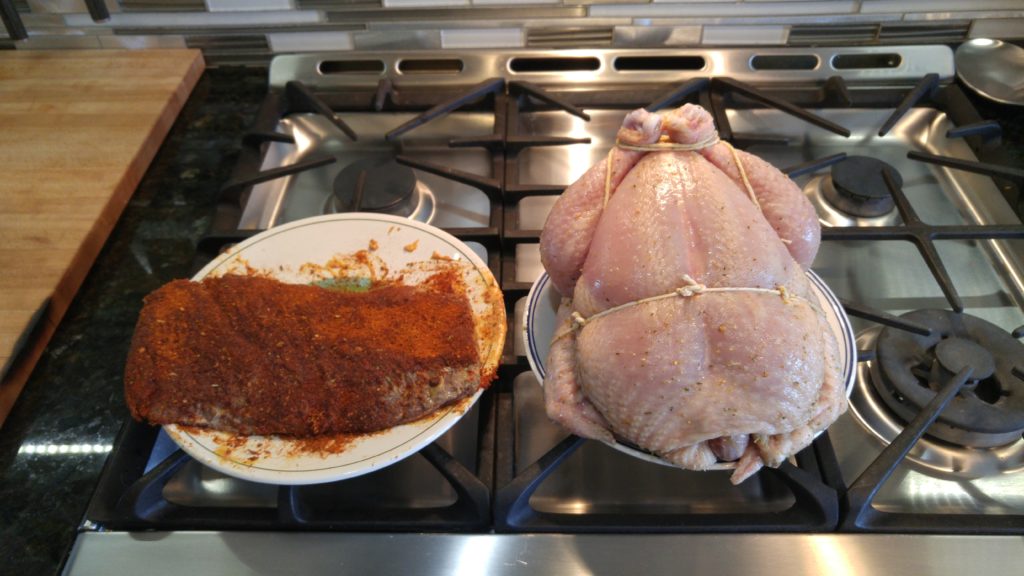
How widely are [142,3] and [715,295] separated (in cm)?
127

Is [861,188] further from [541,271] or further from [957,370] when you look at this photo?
[541,271]

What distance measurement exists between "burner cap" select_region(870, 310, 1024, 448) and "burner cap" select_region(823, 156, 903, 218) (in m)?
0.24

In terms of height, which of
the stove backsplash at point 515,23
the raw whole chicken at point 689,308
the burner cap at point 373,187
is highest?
the stove backsplash at point 515,23

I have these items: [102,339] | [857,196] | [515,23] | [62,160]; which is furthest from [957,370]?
[62,160]

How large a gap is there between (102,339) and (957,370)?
120 cm

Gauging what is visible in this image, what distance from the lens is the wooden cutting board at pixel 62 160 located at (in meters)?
0.92

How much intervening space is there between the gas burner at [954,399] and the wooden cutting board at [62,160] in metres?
A: 1.17

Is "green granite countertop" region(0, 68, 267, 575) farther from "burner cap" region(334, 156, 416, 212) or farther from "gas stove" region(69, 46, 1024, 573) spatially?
"burner cap" region(334, 156, 416, 212)

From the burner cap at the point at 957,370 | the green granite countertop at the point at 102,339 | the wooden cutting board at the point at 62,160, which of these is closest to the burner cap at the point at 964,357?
Answer: the burner cap at the point at 957,370

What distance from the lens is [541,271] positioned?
1023mm

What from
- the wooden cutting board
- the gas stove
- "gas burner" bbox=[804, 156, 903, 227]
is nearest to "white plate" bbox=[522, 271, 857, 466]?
the gas stove

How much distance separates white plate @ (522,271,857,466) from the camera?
808 millimetres

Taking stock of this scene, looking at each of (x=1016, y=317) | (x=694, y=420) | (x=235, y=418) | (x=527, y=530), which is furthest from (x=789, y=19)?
(x=235, y=418)

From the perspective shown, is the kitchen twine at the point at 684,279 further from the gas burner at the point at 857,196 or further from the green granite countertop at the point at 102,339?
the green granite countertop at the point at 102,339
